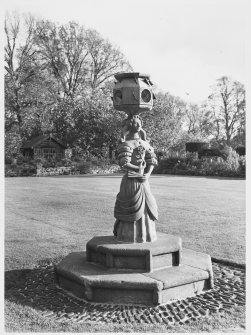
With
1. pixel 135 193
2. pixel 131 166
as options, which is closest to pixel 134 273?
pixel 135 193

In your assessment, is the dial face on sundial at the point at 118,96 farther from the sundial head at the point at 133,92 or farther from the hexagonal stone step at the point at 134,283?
the hexagonal stone step at the point at 134,283

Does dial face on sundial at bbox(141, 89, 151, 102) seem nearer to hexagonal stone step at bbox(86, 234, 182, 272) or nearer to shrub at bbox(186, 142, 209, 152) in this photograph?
hexagonal stone step at bbox(86, 234, 182, 272)

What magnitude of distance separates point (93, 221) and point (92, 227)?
816 mm

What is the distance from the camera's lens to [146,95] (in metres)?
6.21

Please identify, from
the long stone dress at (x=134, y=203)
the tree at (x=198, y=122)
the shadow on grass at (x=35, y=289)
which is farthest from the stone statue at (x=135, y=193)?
the tree at (x=198, y=122)

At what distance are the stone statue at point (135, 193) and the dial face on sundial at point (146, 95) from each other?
0.33m

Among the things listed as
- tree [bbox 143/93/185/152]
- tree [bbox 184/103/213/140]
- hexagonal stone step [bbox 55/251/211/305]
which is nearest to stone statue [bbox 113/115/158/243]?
hexagonal stone step [bbox 55/251/211/305]

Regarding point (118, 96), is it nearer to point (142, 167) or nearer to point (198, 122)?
point (142, 167)

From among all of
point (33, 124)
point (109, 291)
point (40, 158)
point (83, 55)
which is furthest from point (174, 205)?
point (83, 55)

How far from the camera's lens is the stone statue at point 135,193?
20.1ft

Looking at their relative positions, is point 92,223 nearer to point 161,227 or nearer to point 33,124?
point 161,227

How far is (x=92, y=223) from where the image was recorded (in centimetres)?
1141

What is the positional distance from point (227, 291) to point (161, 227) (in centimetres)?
474

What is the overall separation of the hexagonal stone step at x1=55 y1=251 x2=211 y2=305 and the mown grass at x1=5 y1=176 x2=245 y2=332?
1.96ft
